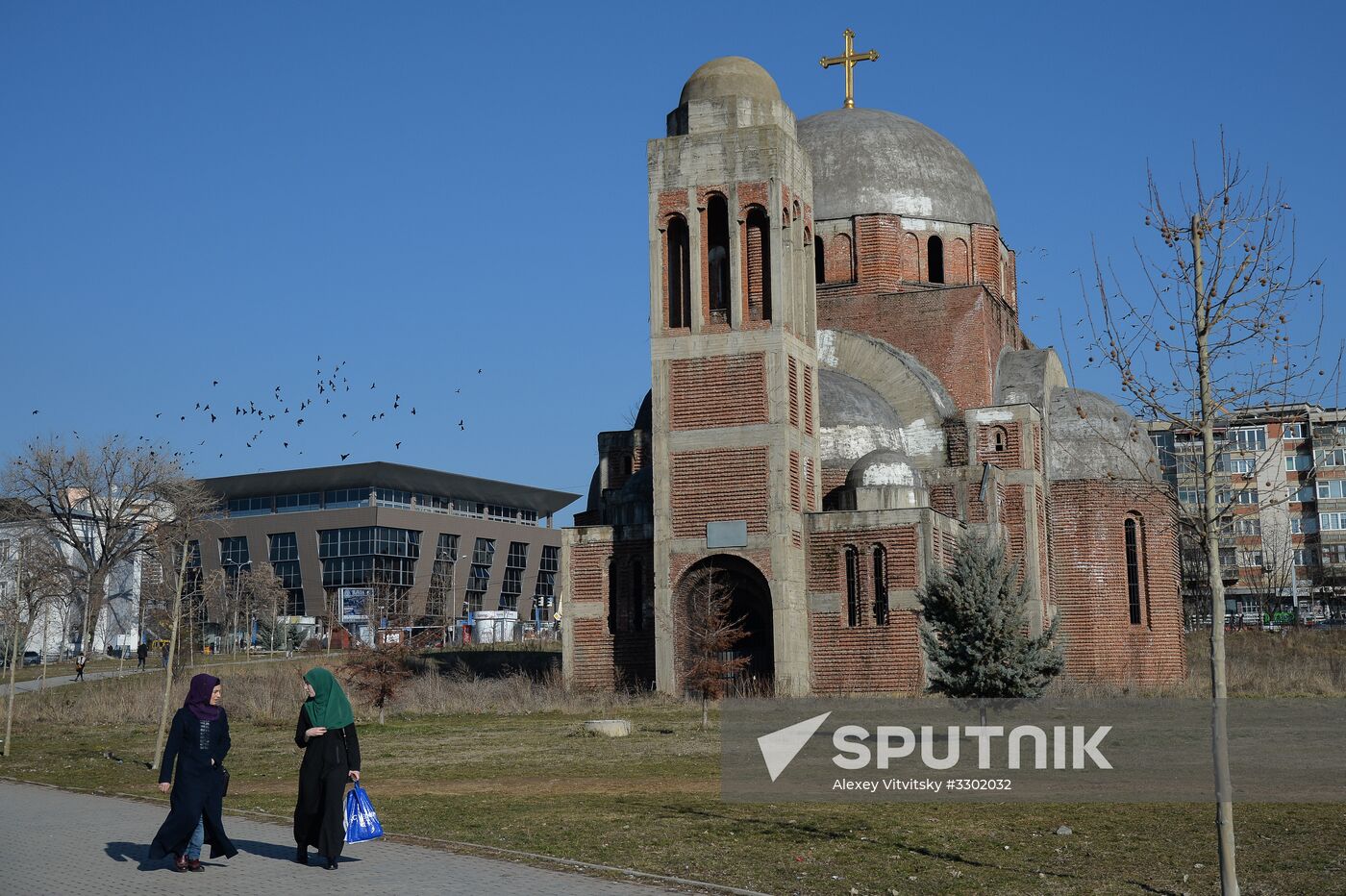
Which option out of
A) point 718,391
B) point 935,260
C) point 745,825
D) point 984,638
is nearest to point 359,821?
point 745,825

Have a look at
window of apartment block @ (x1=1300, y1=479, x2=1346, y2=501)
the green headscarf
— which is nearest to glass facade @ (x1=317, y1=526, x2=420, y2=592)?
window of apartment block @ (x1=1300, y1=479, x2=1346, y2=501)

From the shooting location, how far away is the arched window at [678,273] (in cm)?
3462

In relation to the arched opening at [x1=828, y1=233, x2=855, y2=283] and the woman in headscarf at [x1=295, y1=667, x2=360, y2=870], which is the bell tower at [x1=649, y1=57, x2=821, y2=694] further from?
the woman in headscarf at [x1=295, y1=667, x2=360, y2=870]

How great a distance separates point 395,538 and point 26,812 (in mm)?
77184

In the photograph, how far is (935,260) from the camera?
43.4 meters

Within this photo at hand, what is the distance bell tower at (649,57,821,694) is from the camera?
107 ft

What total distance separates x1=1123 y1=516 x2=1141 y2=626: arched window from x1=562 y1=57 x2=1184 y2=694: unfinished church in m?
0.06

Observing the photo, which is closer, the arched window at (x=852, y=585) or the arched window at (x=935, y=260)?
the arched window at (x=852, y=585)

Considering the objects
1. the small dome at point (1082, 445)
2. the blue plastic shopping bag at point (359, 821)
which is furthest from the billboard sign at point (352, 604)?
the blue plastic shopping bag at point (359, 821)

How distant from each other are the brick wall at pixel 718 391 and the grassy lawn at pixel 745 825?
33.6 feet

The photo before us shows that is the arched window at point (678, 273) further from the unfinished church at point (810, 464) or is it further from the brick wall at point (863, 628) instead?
the brick wall at point (863, 628)

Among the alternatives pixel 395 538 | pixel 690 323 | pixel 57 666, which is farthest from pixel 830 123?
pixel 395 538

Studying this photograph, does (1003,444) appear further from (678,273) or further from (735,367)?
(678,273)

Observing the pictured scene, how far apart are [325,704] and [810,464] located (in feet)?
73.9
